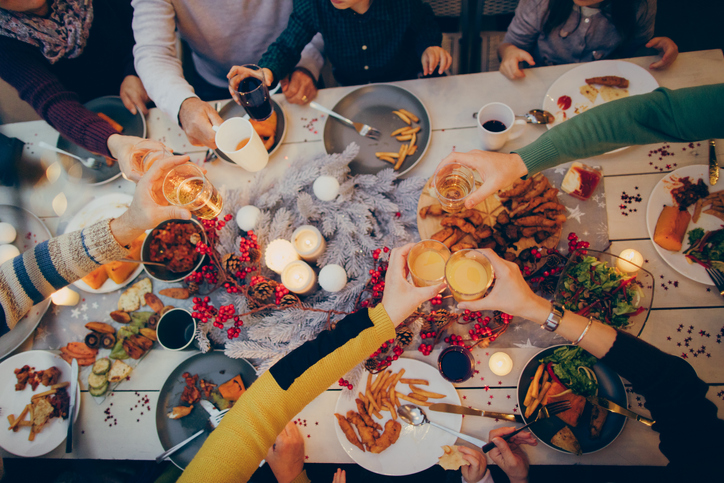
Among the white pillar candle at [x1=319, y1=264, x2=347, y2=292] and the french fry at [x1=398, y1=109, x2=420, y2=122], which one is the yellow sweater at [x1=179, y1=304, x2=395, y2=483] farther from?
the french fry at [x1=398, y1=109, x2=420, y2=122]

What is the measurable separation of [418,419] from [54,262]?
179 cm

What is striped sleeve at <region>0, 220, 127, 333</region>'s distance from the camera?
1517mm

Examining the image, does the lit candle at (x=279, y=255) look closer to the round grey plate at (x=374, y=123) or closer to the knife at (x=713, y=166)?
the round grey plate at (x=374, y=123)

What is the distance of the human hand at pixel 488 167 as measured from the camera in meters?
1.42

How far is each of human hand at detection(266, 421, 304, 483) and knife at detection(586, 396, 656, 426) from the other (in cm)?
129

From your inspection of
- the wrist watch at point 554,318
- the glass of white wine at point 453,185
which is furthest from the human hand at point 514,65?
the wrist watch at point 554,318

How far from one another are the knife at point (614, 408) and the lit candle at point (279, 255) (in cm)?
141

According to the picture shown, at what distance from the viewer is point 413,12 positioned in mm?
2000

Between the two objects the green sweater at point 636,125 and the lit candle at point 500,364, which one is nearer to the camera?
the green sweater at point 636,125

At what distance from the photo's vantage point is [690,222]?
4.92 ft

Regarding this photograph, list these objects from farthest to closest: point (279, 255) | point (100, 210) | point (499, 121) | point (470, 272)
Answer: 1. point (100, 210)
2. point (499, 121)
3. point (279, 255)
4. point (470, 272)

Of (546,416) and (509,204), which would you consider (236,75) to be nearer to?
(509,204)

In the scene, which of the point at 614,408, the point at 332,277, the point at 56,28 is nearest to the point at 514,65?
the point at 332,277

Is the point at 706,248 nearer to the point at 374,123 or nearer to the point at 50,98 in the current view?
the point at 374,123
